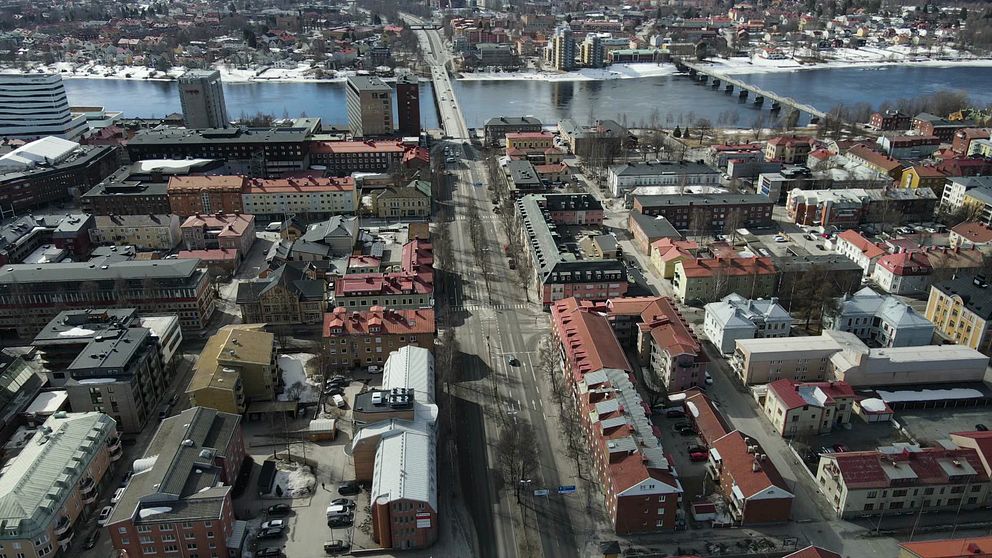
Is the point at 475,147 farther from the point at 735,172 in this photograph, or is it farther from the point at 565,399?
the point at 565,399

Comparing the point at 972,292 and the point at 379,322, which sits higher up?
the point at 379,322

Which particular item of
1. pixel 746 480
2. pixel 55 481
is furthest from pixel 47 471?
pixel 746 480

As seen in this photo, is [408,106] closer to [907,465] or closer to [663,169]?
[663,169]

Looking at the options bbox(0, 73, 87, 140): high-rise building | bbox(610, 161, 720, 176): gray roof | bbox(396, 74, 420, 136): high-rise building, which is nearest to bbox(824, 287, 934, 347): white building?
bbox(610, 161, 720, 176): gray roof

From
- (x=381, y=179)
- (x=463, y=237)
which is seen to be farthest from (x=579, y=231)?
(x=381, y=179)

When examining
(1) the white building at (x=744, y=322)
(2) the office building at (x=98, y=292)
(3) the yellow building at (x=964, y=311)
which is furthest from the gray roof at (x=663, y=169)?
(2) the office building at (x=98, y=292)

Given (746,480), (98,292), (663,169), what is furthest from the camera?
(663,169)

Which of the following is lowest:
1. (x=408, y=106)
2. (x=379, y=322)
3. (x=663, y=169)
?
(x=379, y=322)

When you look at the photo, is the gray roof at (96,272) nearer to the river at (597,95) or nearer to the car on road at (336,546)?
the car on road at (336,546)
